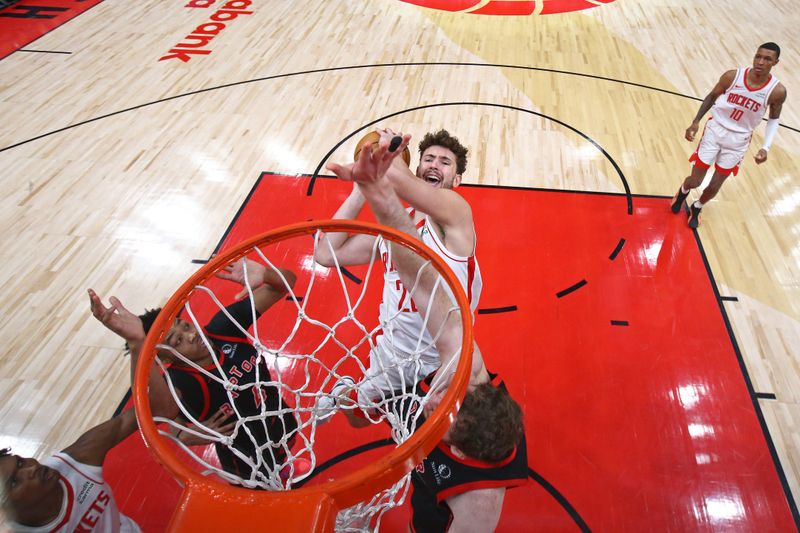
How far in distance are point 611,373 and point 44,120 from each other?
7.00 m

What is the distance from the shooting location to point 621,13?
30.2ft

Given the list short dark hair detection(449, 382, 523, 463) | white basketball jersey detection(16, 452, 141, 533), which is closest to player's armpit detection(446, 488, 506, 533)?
short dark hair detection(449, 382, 523, 463)

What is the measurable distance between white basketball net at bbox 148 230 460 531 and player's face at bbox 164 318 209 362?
0.05m

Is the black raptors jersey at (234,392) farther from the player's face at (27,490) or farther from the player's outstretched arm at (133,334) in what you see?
the player's face at (27,490)

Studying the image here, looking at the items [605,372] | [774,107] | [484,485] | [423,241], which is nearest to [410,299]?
[423,241]

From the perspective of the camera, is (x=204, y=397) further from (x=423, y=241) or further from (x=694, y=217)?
(x=694, y=217)

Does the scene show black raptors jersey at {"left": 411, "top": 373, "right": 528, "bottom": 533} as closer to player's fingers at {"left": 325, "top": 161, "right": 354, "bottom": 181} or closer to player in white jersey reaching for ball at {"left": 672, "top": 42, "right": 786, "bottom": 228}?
player's fingers at {"left": 325, "top": 161, "right": 354, "bottom": 181}

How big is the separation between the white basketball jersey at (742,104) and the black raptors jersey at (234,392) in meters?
4.20

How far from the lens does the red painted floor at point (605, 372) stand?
286 cm

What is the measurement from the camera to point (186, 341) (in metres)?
2.27

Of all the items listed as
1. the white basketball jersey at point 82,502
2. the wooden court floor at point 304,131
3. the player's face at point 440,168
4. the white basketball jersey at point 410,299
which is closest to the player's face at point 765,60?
the wooden court floor at point 304,131

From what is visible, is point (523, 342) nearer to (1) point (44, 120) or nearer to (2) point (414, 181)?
(2) point (414, 181)

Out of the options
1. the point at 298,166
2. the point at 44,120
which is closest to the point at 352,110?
the point at 298,166

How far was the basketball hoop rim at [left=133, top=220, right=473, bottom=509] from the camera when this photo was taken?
1.22 m
